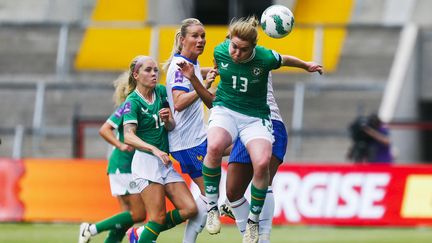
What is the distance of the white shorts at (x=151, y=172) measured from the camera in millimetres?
12602

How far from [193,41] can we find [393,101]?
45.2 feet

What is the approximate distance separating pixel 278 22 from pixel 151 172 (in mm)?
2030

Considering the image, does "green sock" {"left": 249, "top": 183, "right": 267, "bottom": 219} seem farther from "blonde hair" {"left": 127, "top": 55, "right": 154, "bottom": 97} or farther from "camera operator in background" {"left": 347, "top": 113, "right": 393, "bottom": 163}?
"camera operator in background" {"left": 347, "top": 113, "right": 393, "bottom": 163}

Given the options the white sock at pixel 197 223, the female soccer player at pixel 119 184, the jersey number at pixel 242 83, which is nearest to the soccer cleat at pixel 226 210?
the white sock at pixel 197 223

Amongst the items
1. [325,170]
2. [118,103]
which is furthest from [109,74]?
[118,103]

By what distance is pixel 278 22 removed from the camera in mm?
12039

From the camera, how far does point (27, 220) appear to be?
20344 millimetres

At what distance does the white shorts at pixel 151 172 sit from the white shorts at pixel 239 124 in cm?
87

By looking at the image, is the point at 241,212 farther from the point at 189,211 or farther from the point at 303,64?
the point at 303,64

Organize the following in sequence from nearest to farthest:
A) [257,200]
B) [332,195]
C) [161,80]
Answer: [257,200]
[332,195]
[161,80]

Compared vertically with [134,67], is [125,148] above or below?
below

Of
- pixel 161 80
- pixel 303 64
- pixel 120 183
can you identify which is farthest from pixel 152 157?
pixel 161 80

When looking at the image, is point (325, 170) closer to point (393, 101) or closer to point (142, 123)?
point (393, 101)

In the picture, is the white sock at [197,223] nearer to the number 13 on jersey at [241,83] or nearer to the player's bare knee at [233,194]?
the player's bare knee at [233,194]
